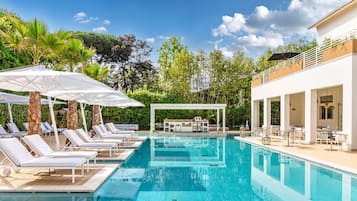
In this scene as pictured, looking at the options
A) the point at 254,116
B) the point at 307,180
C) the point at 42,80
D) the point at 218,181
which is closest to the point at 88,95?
the point at 42,80

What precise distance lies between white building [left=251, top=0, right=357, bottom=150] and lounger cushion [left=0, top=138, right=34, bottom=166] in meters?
12.0

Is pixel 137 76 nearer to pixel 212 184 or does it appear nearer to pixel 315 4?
pixel 315 4

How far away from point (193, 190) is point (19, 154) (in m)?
4.22

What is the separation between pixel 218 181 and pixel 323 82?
9179 mm

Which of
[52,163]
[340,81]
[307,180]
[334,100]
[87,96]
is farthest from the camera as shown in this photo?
[334,100]

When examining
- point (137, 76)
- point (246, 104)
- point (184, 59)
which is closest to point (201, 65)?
point (184, 59)

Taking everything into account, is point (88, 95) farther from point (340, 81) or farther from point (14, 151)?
point (340, 81)

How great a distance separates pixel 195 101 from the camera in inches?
1361

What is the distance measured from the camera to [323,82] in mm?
16547

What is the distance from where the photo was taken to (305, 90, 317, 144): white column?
1791 centimetres

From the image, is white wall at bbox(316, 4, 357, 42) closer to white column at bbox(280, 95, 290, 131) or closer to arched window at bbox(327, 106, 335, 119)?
arched window at bbox(327, 106, 335, 119)

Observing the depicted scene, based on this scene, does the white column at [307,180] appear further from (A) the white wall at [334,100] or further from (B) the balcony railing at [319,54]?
(A) the white wall at [334,100]

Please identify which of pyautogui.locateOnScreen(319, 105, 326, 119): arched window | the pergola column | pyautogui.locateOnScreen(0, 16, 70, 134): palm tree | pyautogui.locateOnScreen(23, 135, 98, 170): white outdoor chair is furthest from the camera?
the pergola column

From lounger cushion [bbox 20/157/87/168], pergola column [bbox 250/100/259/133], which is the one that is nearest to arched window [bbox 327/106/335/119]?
pergola column [bbox 250/100/259/133]
